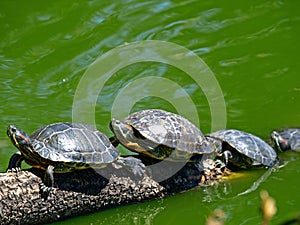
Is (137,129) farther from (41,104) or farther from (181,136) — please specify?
(41,104)

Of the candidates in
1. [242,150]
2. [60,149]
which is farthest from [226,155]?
[60,149]

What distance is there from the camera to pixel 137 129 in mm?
3627

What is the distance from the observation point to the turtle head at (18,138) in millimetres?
3176

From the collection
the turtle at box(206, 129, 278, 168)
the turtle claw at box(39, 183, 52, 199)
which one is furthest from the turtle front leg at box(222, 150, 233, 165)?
the turtle claw at box(39, 183, 52, 199)

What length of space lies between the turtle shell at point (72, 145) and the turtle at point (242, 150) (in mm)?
1212

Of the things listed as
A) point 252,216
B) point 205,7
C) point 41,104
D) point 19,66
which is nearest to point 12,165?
point 252,216

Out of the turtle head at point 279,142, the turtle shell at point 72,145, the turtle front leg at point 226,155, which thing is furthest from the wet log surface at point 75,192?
the turtle head at point 279,142

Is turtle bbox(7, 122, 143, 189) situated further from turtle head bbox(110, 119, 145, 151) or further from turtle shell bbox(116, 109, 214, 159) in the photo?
turtle shell bbox(116, 109, 214, 159)

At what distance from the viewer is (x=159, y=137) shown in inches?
143

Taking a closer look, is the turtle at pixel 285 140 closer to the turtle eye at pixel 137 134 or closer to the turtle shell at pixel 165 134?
the turtle shell at pixel 165 134

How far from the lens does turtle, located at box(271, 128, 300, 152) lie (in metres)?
5.07

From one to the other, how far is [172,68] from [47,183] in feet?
11.7

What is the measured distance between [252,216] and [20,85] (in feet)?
11.2

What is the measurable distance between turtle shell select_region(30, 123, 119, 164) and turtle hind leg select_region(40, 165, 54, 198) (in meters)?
0.06
